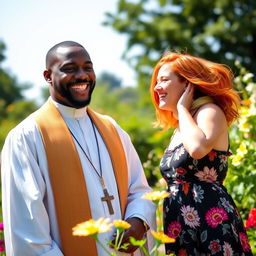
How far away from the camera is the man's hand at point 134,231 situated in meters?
3.06

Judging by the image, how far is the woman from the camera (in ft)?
9.87

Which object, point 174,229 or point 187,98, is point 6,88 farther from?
point 174,229

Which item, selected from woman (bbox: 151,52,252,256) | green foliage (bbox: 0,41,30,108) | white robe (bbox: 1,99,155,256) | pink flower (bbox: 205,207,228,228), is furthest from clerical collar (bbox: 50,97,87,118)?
green foliage (bbox: 0,41,30,108)

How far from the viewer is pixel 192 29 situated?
1880cm

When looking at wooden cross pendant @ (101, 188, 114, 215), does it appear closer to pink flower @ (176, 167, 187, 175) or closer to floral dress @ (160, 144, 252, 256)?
floral dress @ (160, 144, 252, 256)

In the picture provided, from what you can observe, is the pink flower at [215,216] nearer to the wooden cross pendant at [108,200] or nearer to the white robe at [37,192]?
the white robe at [37,192]

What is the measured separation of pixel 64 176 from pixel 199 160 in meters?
0.77

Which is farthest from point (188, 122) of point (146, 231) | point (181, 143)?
point (146, 231)

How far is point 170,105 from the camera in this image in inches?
129

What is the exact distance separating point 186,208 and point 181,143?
0.38 metres

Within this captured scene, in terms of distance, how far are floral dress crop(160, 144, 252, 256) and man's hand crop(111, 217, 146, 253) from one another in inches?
5.7

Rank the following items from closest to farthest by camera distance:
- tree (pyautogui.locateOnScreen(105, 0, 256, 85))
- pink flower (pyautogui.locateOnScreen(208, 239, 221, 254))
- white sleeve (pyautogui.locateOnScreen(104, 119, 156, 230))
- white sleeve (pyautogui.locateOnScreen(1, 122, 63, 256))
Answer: white sleeve (pyautogui.locateOnScreen(1, 122, 63, 256)) → pink flower (pyautogui.locateOnScreen(208, 239, 221, 254)) → white sleeve (pyautogui.locateOnScreen(104, 119, 156, 230)) → tree (pyautogui.locateOnScreen(105, 0, 256, 85))

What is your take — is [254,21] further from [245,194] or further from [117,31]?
[245,194]

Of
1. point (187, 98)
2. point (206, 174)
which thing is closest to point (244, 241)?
point (206, 174)
